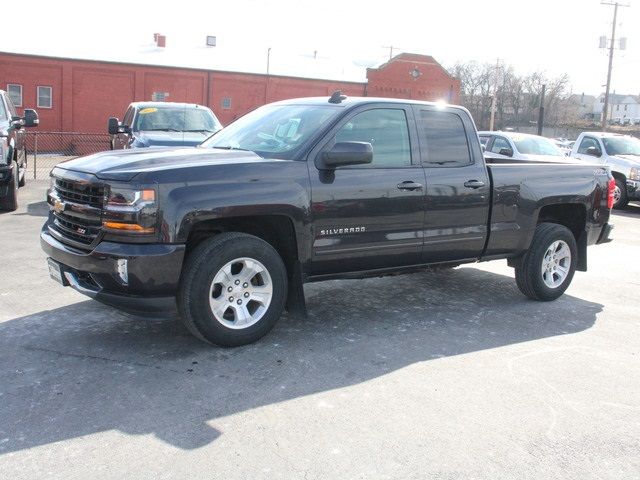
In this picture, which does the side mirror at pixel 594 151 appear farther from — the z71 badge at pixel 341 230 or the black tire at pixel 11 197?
the z71 badge at pixel 341 230

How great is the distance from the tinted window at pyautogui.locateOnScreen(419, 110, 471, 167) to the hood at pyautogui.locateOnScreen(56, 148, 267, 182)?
164cm

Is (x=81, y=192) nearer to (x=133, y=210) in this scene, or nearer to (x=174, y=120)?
(x=133, y=210)

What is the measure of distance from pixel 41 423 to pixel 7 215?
27.7 ft

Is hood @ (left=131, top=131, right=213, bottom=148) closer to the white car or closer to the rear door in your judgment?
the rear door

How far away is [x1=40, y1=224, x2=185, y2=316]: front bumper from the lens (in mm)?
4539

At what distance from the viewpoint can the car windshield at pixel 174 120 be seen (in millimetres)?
12891

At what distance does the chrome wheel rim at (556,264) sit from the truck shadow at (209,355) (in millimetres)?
257

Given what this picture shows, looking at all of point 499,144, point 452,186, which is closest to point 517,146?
point 499,144

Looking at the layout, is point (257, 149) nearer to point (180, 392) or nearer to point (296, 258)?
point (296, 258)

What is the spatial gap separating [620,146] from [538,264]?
12397 mm

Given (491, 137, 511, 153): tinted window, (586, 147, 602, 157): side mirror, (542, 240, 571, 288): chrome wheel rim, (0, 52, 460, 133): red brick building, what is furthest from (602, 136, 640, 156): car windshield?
(0, 52, 460, 133): red brick building

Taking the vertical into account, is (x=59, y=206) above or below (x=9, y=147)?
below

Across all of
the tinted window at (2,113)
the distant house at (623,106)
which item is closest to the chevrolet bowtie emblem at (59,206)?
the tinted window at (2,113)

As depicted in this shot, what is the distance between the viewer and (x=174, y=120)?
1305 centimetres
